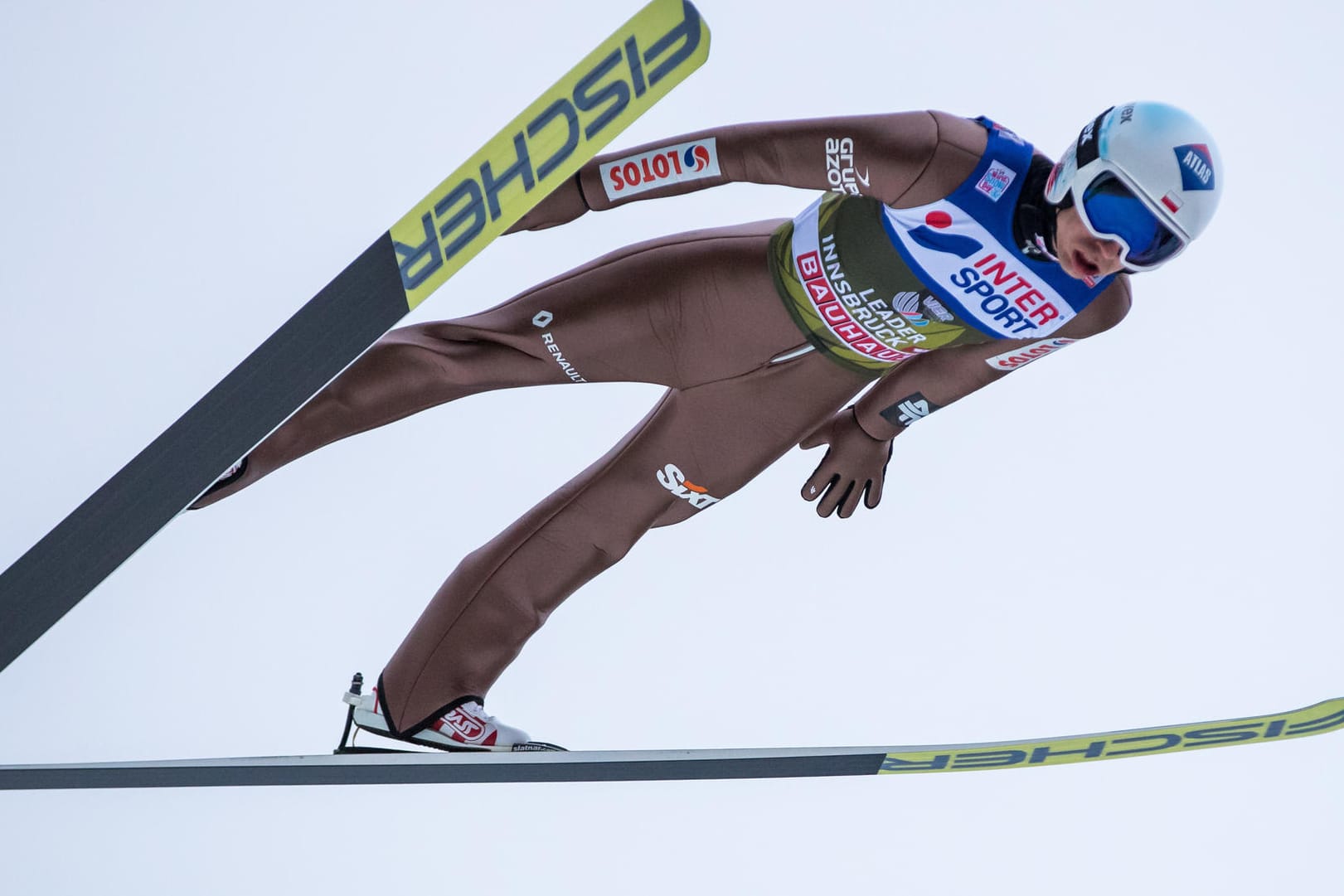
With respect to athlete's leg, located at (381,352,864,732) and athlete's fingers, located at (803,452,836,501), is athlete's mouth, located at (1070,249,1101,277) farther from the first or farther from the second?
athlete's fingers, located at (803,452,836,501)

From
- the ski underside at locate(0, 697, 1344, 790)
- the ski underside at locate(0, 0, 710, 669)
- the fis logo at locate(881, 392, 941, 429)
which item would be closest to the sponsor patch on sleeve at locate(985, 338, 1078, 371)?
the fis logo at locate(881, 392, 941, 429)

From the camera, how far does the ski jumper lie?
1.98 meters

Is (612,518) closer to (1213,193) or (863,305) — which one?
(863,305)

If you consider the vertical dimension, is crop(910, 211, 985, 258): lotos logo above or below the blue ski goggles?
above

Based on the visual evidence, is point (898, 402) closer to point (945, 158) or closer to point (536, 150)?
point (945, 158)

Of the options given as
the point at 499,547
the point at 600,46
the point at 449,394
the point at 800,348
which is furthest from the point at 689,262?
the point at 600,46

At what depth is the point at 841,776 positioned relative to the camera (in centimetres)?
257

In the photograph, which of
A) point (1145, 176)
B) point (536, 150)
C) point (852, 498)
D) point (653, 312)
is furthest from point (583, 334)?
point (1145, 176)

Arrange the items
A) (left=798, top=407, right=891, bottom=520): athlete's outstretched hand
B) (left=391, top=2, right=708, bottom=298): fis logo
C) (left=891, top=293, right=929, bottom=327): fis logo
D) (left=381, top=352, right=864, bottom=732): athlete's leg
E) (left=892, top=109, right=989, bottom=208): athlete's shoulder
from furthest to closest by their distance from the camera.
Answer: (left=798, top=407, right=891, bottom=520): athlete's outstretched hand
(left=381, top=352, right=864, bottom=732): athlete's leg
(left=891, top=293, right=929, bottom=327): fis logo
(left=892, top=109, right=989, bottom=208): athlete's shoulder
(left=391, top=2, right=708, bottom=298): fis logo

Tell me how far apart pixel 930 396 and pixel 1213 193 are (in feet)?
1.91

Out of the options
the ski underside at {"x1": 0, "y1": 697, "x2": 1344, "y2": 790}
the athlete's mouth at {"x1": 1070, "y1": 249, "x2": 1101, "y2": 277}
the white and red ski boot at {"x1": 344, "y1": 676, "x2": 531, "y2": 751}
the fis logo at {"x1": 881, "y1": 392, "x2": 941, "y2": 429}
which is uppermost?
the athlete's mouth at {"x1": 1070, "y1": 249, "x2": 1101, "y2": 277}

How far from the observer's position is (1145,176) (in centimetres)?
185

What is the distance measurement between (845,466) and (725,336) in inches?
14.1

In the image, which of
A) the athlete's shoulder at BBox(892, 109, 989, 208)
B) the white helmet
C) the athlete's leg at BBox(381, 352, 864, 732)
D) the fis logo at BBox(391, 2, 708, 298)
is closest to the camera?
the fis logo at BBox(391, 2, 708, 298)
